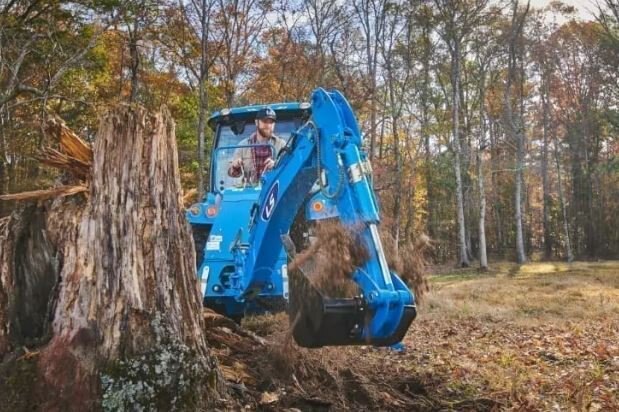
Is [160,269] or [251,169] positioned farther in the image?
[251,169]

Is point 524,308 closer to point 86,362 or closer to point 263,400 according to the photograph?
point 263,400

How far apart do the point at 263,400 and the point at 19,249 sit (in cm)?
180

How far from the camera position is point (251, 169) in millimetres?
7078

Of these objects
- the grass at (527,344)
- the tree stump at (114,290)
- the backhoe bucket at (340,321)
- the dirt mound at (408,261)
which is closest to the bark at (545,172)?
the grass at (527,344)

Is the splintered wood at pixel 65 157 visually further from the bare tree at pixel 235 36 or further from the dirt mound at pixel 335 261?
the bare tree at pixel 235 36

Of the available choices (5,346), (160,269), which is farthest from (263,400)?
(5,346)

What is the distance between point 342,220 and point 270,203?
104 cm

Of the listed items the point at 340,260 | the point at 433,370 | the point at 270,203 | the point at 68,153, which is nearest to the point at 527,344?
the point at 433,370

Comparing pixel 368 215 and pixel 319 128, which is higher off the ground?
pixel 319 128

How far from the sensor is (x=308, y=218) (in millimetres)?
5078

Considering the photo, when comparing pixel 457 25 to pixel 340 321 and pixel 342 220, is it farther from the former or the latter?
pixel 340 321

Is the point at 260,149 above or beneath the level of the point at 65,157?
above

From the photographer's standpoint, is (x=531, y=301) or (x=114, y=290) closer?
(x=114, y=290)

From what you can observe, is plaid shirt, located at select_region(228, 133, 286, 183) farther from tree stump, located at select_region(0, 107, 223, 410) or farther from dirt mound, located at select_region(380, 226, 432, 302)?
tree stump, located at select_region(0, 107, 223, 410)
